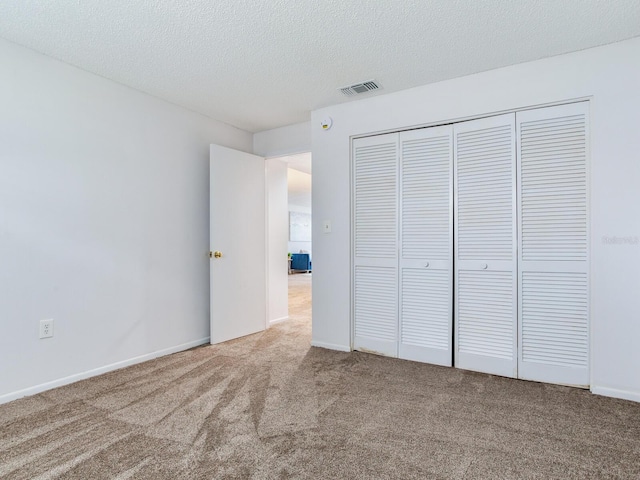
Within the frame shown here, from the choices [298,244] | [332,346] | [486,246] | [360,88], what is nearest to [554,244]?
[486,246]

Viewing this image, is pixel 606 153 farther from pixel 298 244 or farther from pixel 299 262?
pixel 298 244

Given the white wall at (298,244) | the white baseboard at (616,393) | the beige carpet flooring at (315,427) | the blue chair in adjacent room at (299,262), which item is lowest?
the beige carpet flooring at (315,427)

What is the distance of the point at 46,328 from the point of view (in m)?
2.53

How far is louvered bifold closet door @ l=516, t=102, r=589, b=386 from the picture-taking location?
2531 millimetres

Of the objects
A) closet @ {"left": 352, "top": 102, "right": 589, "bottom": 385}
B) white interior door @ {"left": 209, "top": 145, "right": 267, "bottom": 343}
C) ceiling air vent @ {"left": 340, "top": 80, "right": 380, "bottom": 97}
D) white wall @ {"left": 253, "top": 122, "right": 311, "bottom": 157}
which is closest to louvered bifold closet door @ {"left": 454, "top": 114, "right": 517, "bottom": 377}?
closet @ {"left": 352, "top": 102, "right": 589, "bottom": 385}

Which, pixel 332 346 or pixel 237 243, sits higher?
pixel 237 243

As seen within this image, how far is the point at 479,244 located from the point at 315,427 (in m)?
1.83

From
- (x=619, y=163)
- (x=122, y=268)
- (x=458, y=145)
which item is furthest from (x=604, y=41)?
(x=122, y=268)

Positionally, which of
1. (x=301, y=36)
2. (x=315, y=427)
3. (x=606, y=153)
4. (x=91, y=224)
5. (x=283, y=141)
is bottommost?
(x=315, y=427)

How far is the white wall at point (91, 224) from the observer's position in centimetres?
240

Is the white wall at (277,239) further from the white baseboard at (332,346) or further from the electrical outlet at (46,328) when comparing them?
the electrical outlet at (46,328)

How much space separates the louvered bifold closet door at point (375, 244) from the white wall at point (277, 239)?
4.55 ft

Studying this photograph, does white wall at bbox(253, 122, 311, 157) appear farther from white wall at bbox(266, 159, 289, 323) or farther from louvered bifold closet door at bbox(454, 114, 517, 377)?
louvered bifold closet door at bbox(454, 114, 517, 377)

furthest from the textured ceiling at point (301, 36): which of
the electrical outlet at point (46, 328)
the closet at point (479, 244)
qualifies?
the electrical outlet at point (46, 328)
